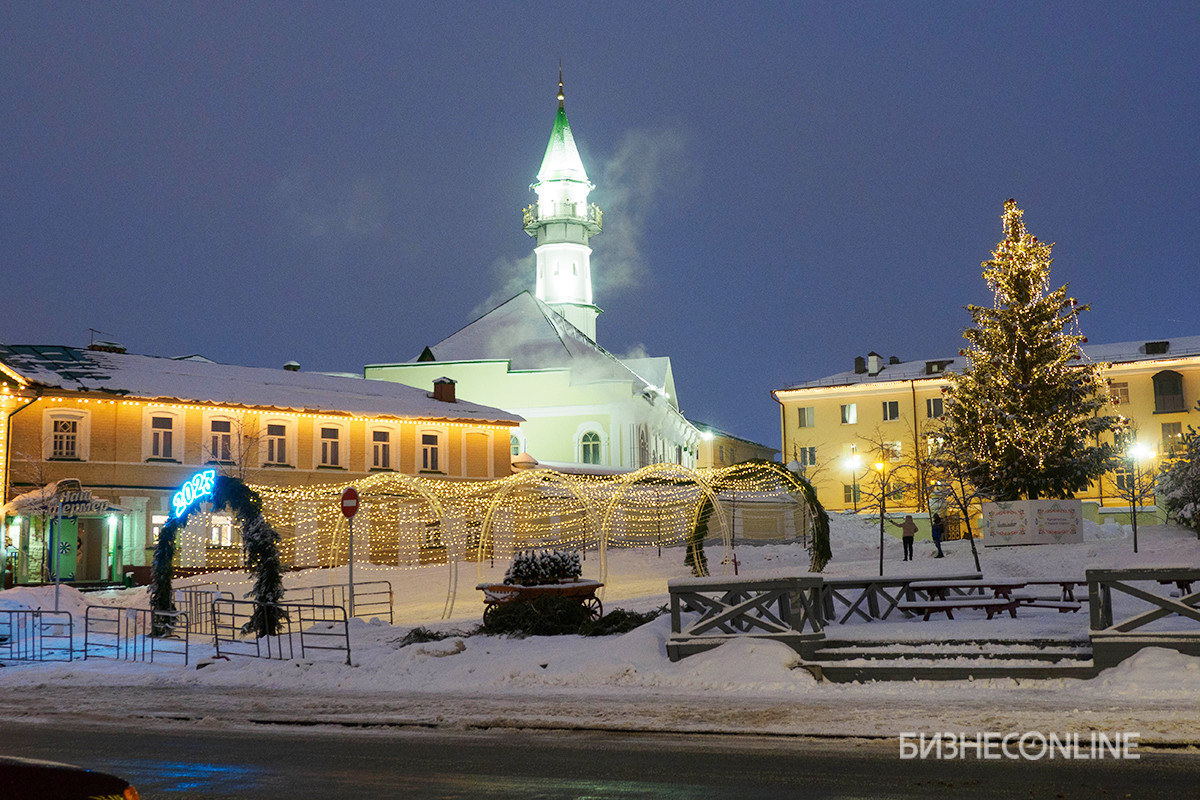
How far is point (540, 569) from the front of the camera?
19.3 m

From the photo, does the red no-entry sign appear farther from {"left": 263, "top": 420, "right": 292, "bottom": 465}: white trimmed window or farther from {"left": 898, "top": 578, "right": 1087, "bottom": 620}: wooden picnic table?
{"left": 263, "top": 420, "right": 292, "bottom": 465}: white trimmed window

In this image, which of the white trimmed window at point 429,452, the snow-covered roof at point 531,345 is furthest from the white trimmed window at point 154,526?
the snow-covered roof at point 531,345

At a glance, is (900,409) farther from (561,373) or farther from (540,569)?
(540,569)

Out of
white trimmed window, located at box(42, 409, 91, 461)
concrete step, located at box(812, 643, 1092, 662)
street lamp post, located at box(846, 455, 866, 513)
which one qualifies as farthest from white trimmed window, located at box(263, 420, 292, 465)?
concrete step, located at box(812, 643, 1092, 662)

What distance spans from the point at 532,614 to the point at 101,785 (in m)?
13.9

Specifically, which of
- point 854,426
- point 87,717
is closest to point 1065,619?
point 87,717

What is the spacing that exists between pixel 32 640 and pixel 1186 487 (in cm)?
2892

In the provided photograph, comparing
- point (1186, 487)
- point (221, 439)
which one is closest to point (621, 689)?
point (1186, 487)

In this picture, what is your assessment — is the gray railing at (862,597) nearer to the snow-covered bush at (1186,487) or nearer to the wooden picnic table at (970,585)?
the wooden picnic table at (970,585)

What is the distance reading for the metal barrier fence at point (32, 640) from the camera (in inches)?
734

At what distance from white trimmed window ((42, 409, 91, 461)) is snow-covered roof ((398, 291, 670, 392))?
2453cm

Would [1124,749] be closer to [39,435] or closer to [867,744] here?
[867,744]

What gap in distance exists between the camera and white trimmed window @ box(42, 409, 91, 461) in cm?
3581

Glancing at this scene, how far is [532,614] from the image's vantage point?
18.2 metres
